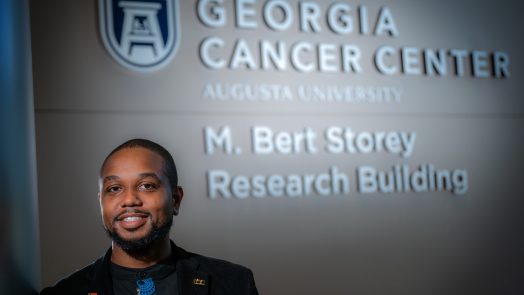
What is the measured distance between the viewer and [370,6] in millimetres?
4477

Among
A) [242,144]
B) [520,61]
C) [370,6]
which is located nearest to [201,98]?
[242,144]

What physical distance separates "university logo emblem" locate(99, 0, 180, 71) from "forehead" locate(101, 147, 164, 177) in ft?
6.70

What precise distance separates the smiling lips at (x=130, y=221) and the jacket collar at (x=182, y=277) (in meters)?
0.18

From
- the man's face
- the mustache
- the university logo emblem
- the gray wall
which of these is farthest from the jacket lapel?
the university logo emblem

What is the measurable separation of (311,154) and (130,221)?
8.40ft

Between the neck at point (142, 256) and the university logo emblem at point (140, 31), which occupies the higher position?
the university logo emblem at point (140, 31)

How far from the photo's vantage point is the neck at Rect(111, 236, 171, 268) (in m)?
1.83

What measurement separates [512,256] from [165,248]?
3.77m

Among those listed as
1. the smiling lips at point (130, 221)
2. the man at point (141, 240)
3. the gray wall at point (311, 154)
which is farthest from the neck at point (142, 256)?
the gray wall at point (311, 154)

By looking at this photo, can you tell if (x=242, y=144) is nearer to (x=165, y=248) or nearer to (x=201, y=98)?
(x=201, y=98)

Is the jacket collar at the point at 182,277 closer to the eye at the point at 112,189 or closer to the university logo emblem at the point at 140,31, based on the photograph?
the eye at the point at 112,189

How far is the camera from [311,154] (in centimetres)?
418

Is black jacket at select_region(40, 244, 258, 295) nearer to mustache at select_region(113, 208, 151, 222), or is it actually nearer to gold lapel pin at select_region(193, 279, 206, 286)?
gold lapel pin at select_region(193, 279, 206, 286)

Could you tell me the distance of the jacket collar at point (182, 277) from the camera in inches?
69.9
